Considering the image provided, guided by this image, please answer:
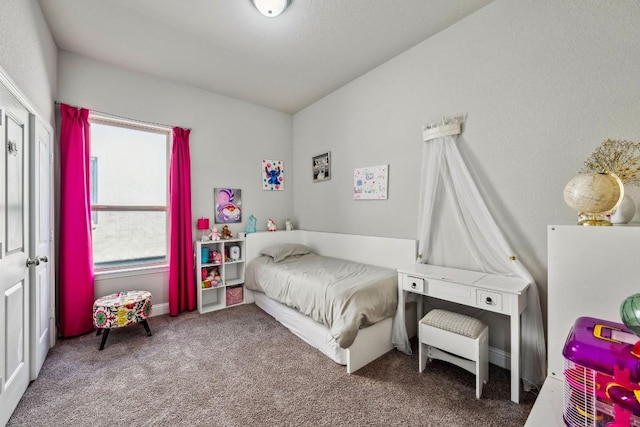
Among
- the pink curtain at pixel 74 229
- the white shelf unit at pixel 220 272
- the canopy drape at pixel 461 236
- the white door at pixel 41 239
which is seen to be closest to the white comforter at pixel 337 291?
the canopy drape at pixel 461 236

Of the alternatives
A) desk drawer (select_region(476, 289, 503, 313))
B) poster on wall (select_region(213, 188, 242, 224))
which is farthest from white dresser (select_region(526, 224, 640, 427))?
poster on wall (select_region(213, 188, 242, 224))

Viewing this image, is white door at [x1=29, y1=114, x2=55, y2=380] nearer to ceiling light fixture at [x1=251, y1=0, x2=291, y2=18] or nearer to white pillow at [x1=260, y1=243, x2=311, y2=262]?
ceiling light fixture at [x1=251, y1=0, x2=291, y2=18]

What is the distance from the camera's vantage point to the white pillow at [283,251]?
3.52 metres

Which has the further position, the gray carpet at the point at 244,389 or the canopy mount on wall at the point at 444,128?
the canopy mount on wall at the point at 444,128

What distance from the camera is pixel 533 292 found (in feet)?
6.27

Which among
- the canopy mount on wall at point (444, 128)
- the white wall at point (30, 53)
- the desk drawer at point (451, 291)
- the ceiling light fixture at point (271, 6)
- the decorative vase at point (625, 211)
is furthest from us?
the canopy mount on wall at point (444, 128)

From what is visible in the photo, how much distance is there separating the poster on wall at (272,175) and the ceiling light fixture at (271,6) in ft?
7.25

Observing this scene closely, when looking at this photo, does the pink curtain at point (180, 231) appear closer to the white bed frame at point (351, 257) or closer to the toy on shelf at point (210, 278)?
the toy on shelf at point (210, 278)

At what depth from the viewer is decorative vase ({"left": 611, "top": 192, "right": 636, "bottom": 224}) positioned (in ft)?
4.86

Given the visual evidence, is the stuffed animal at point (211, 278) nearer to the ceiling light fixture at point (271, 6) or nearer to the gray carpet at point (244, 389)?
the gray carpet at point (244, 389)

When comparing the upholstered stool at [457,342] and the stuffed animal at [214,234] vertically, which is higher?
the stuffed animal at [214,234]

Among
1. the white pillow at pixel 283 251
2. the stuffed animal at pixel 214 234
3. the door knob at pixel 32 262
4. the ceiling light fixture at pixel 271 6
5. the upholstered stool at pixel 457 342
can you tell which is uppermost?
the ceiling light fixture at pixel 271 6

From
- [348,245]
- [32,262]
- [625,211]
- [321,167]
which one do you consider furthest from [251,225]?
[625,211]

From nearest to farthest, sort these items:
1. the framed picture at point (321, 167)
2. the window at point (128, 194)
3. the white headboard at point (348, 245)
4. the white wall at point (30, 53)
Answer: the white wall at point (30, 53), the white headboard at point (348, 245), the window at point (128, 194), the framed picture at point (321, 167)
